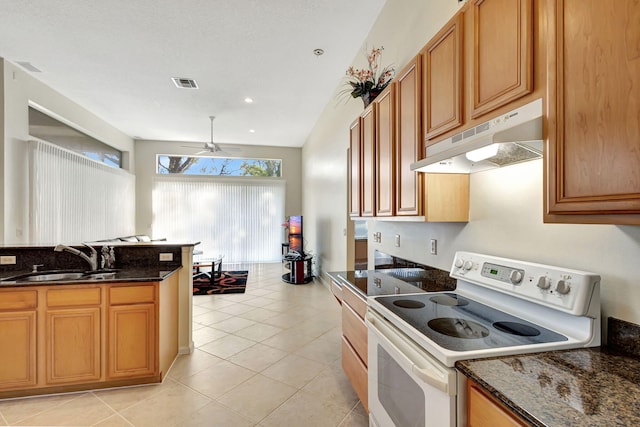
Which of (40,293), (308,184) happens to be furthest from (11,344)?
(308,184)

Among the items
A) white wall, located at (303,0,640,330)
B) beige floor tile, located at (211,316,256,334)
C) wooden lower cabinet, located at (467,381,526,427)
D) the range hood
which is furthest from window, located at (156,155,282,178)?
wooden lower cabinet, located at (467,381,526,427)

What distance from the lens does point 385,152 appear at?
2146 mm

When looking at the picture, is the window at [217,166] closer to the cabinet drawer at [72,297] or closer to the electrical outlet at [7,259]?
the electrical outlet at [7,259]

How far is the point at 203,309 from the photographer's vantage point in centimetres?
449

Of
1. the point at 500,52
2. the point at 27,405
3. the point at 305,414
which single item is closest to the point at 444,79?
the point at 500,52

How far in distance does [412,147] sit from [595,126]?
99cm

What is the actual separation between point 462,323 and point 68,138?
21.6ft

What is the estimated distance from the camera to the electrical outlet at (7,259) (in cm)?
274

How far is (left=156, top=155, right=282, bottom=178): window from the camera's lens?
8094mm

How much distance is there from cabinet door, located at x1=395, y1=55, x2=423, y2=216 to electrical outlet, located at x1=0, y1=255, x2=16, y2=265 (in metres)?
3.47

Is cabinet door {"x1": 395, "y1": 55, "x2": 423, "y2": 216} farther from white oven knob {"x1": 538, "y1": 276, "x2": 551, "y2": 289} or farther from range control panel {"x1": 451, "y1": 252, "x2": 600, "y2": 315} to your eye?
white oven knob {"x1": 538, "y1": 276, "x2": 551, "y2": 289}

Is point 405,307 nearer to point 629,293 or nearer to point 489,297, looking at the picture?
point 489,297

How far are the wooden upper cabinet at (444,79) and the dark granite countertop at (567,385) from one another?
3.31 ft

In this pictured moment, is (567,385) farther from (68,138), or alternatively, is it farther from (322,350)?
(68,138)
